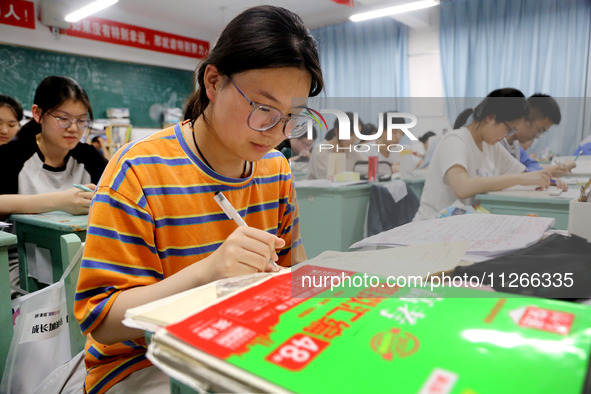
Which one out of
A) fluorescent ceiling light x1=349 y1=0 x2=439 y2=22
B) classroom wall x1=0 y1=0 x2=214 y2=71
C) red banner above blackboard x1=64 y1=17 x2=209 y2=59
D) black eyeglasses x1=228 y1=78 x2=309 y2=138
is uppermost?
fluorescent ceiling light x1=349 y1=0 x2=439 y2=22

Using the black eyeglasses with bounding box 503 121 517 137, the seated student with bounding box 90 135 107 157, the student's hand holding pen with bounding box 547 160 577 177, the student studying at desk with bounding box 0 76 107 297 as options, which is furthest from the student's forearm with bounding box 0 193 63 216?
the seated student with bounding box 90 135 107 157

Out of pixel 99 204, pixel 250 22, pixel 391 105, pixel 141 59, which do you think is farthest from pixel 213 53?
pixel 141 59

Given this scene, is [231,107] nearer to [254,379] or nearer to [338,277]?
[338,277]

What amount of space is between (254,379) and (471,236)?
0.50 meters

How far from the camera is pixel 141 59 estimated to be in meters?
5.20

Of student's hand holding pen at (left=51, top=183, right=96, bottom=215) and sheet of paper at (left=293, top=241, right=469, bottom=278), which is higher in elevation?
sheet of paper at (left=293, top=241, right=469, bottom=278)

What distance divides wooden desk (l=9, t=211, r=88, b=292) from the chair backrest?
1.20 feet

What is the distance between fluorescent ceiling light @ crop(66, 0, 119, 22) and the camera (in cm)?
407

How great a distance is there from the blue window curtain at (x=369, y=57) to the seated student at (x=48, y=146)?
3758mm

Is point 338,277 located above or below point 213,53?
below

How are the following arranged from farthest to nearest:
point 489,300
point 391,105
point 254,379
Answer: point 391,105, point 489,300, point 254,379

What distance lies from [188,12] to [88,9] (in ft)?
4.31

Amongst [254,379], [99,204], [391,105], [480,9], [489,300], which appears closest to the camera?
[254,379]

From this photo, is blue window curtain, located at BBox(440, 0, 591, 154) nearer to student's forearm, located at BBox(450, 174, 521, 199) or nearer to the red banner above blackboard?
student's forearm, located at BBox(450, 174, 521, 199)
